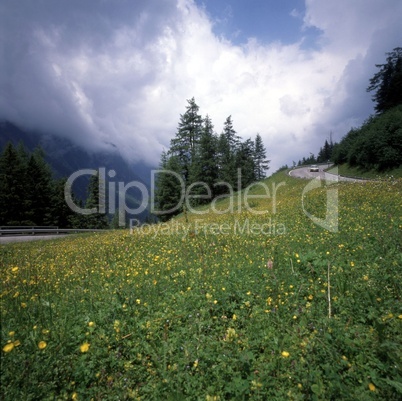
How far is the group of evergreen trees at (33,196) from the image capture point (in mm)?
33469

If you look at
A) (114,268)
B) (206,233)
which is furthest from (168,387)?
(206,233)

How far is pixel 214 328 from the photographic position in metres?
3.72

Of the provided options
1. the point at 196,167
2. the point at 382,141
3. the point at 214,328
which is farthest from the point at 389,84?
the point at 214,328

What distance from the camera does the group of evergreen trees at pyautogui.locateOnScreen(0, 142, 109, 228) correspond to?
33.5 metres

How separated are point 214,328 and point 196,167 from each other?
33.2m

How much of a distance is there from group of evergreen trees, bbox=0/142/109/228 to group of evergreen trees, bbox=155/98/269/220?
17.0 m

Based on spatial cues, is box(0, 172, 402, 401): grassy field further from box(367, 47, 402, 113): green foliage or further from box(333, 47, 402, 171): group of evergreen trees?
box(367, 47, 402, 113): green foliage

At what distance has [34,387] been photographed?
2434 mm

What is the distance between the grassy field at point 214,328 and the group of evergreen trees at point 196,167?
84.5ft

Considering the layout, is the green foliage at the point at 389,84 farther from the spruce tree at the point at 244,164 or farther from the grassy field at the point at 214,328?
the grassy field at the point at 214,328

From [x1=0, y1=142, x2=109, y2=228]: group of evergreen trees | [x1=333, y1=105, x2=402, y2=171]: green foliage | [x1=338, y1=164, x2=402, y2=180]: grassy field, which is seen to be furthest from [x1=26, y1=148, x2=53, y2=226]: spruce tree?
[x1=333, y1=105, x2=402, y2=171]: green foliage

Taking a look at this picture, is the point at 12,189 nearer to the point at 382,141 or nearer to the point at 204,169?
the point at 204,169

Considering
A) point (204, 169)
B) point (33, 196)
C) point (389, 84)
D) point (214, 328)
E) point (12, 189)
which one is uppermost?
point (389, 84)

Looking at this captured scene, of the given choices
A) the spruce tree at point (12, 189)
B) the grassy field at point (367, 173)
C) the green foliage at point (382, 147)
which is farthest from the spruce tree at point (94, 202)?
the green foliage at point (382, 147)
